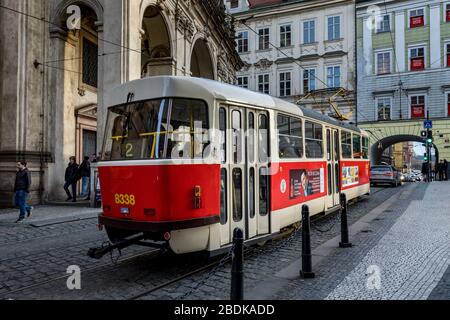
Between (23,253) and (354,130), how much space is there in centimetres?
1141

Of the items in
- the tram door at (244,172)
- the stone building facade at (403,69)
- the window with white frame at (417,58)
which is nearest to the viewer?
the tram door at (244,172)

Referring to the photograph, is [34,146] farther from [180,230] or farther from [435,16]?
[435,16]

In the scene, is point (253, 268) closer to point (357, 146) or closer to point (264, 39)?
point (357, 146)

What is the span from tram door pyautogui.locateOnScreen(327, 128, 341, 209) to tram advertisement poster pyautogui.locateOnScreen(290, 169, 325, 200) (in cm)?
78

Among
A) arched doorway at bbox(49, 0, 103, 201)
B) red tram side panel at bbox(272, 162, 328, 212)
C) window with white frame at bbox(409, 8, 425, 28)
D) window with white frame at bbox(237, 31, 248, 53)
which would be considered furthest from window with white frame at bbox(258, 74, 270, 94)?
red tram side panel at bbox(272, 162, 328, 212)

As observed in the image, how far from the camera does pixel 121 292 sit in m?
5.16

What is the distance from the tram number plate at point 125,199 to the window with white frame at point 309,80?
3482cm

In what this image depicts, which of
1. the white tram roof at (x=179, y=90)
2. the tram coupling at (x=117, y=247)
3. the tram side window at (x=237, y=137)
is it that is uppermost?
the white tram roof at (x=179, y=90)

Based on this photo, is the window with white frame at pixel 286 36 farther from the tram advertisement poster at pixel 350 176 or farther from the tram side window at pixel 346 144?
the tram side window at pixel 346 144

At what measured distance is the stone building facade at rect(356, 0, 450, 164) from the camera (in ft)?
112

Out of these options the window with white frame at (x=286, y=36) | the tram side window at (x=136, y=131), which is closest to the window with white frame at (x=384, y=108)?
the window with white frame at (x=286, y=36)

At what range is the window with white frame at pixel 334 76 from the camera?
38062 millimetres

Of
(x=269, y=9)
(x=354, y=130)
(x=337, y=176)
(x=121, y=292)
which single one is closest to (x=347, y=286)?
(x=121, y=292)

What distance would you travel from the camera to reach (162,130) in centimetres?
566
